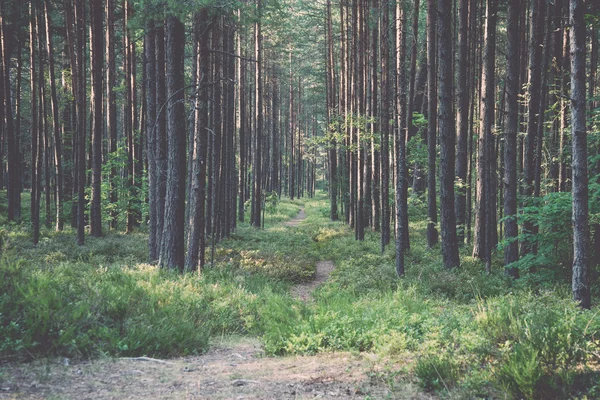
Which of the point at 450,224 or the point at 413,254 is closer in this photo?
the point at 450,224

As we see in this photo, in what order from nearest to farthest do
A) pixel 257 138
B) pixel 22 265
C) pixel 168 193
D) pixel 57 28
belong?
pixel 22 265 → pixel 168 193 → pixel 57 28 → pixel 257 138

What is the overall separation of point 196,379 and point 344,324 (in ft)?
7.86

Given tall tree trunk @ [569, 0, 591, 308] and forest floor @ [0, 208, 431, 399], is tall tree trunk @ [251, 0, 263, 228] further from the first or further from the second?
forest floor @ [0, 208, 431, 399]

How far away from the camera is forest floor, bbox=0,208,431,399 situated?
4125mm

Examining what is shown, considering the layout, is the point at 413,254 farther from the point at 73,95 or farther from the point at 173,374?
the point at 73,95

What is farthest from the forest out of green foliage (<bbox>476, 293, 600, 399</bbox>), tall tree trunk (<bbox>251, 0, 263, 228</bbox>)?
tall tree trunk (<bbox>251, 0, 263, 228</bbox>)

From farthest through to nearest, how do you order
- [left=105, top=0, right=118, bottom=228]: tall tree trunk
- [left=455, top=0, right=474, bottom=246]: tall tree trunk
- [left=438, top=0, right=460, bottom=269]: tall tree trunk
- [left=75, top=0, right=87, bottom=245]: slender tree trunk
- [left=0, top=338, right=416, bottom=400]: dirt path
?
[left=105, top=0, right=118, bottom=228]: tall tree trunk
[left=75, top=0, right=87, bottom=245]: slender tree trunk
[left=455, top=0, right=474, bottom=246]: tall tree trunk
[left=438, top=0, right=460, bottom=269]: tall tree trunk
[left=0, top=338, right=416, bottom=400]: dirt path

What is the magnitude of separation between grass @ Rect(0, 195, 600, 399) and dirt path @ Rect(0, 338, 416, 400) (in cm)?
33

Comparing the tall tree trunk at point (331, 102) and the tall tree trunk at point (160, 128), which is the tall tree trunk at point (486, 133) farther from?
the tall tree trunk at point (331, 102)

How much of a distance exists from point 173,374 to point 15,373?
1591mm

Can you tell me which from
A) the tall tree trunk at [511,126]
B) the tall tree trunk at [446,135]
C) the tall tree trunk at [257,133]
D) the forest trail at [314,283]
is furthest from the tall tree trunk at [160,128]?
the tall tree trunk at [257,133]

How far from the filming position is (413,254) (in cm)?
1459

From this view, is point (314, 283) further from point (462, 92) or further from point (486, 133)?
point (462, 92)

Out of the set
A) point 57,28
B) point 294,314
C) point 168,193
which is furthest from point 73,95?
point 294,314
